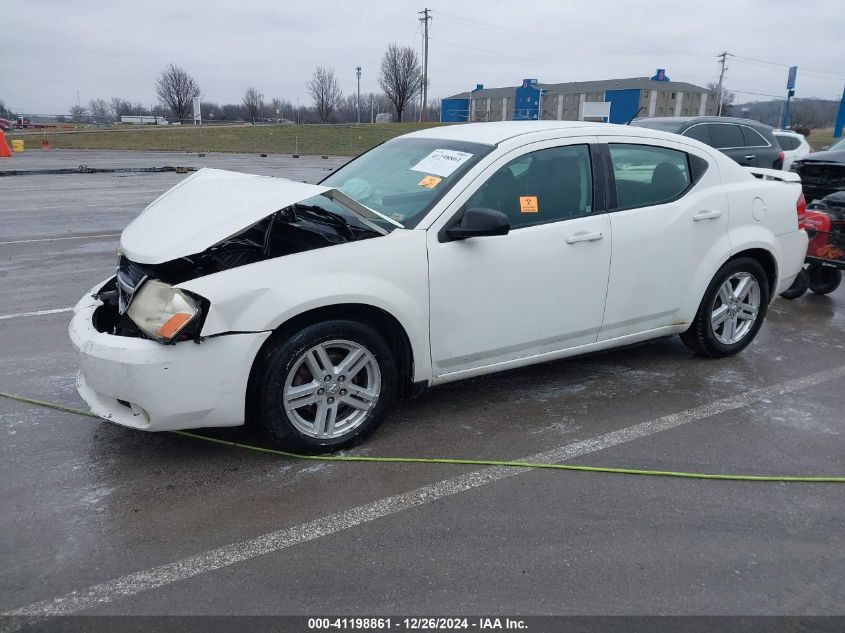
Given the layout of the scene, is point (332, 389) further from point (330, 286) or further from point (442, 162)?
point (442, 162)

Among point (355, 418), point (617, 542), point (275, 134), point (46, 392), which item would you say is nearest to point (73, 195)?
point (46, 392)

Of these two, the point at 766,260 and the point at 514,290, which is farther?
the point at 766,260

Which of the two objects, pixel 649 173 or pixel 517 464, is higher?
pixel 649 173

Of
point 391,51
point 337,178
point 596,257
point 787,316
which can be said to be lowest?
point 787,316

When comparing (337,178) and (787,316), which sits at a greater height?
(337,178)

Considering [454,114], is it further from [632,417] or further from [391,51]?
[632,417]

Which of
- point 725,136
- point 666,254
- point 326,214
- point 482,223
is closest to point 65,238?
point 326,214

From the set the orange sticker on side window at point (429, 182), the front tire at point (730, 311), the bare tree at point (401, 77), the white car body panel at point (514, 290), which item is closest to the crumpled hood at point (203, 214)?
the orange sticker on side window at point (429, 182)

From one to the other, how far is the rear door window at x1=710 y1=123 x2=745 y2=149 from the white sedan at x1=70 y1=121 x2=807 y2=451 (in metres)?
7.96

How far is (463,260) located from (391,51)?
76.5 m

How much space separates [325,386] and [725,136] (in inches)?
443

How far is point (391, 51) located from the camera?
74.7 meters

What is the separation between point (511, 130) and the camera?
4398mm

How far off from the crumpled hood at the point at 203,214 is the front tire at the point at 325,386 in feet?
2.12
